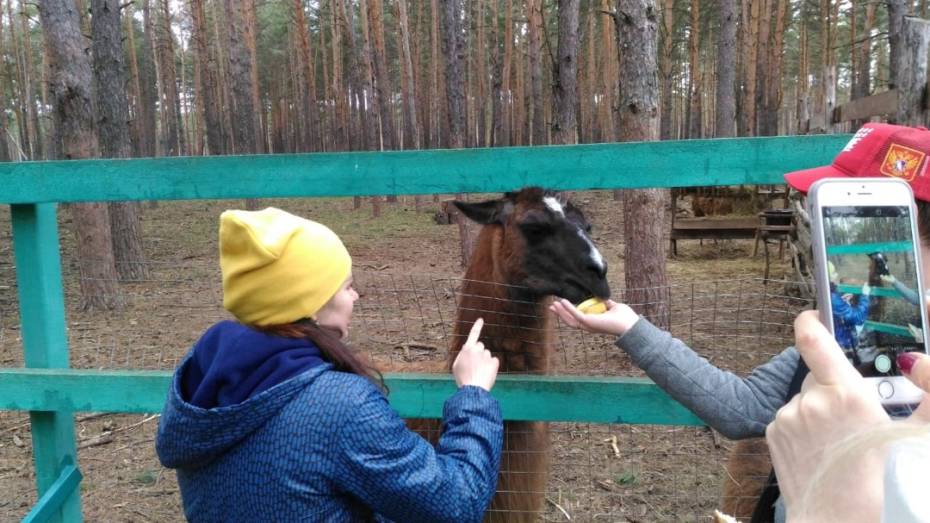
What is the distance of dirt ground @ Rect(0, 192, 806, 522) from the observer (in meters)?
3.83

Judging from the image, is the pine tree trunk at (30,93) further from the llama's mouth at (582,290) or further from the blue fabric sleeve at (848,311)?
the blue fabric sleeve at (848,311)

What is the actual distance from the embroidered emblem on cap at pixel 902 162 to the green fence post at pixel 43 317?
9.25 feet

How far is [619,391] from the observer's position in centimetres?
231

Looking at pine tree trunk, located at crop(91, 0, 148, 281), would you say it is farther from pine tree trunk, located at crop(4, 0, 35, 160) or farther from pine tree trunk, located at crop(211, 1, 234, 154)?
pine tree trunk, located at crop(4, 0, 35, 160)

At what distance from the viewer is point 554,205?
294 centimetres

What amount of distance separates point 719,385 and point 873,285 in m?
0.88

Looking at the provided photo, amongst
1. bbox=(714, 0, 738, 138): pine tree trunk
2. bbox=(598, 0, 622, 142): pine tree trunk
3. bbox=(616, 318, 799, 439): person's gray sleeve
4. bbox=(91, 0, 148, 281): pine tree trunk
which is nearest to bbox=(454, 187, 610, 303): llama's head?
bbox=(616, 318, 799, 439): person's gray sleeve

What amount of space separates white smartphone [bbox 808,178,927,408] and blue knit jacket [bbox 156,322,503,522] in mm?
923

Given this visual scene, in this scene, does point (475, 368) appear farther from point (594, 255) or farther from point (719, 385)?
point (594, 255)

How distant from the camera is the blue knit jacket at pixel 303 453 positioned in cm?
152

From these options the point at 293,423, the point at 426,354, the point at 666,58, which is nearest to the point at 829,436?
the point at 293,423

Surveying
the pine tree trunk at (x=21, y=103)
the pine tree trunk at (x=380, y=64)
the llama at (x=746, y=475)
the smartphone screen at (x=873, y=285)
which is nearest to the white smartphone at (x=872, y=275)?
the smartphone screen at (x=873, y=285)

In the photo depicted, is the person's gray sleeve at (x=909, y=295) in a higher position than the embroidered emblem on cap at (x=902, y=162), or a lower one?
lower

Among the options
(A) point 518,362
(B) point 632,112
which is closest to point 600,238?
(B) point 632,112
